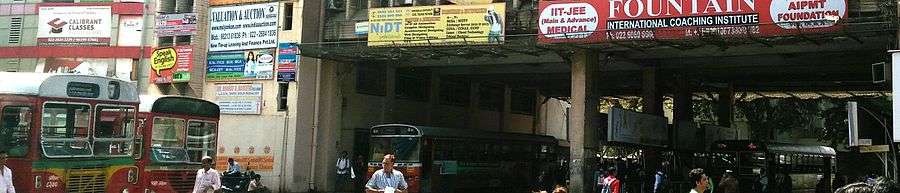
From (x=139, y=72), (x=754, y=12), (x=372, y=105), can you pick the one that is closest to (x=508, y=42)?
(x=754, y=12)

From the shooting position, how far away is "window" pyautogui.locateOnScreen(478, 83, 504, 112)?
35281mm

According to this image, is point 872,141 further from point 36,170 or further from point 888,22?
point 36,170

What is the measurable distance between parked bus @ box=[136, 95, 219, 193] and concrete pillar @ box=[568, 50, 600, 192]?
9.90 m

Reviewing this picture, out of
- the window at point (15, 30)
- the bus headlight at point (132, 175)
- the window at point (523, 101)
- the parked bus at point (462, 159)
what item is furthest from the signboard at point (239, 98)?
the window at point (523, 101)

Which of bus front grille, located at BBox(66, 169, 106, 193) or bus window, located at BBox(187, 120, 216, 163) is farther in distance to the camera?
bus window, located at BBox(187, 120, 216, 163)

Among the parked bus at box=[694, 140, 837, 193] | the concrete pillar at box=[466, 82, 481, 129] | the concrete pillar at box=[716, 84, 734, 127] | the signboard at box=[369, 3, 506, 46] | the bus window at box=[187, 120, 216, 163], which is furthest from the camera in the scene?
the concrete pillar at box=[466, 82, 481, 129]

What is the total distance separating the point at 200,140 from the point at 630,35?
10.1 meters

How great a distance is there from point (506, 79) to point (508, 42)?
13.1m

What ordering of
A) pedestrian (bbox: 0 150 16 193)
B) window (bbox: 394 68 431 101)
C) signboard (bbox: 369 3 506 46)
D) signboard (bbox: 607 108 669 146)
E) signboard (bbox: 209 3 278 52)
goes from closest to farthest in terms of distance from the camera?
pedestrian (bbox: 0 150 16 193)
signboard (bbox: 369 3 506 46)
signboard (bbox: 607 108 669 146)
signboard (bbox: 209 3 278 52)
window (bbox: 394 68 431 101)

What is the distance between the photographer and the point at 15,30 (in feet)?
112

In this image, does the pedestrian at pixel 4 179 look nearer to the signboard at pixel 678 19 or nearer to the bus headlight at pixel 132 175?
the bus headlight at pixel 132 175

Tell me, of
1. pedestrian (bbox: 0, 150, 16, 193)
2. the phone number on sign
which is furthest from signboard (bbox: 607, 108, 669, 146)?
pedestrian (bbox: 0, 150, 16, 193)

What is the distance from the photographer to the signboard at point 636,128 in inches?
902

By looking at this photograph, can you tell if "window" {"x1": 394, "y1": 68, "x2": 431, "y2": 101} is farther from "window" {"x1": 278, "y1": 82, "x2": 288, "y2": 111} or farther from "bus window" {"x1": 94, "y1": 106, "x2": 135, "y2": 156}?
"bus window" {"x1": 94, "y1": 106, "x2": 135, "y2": 156}
